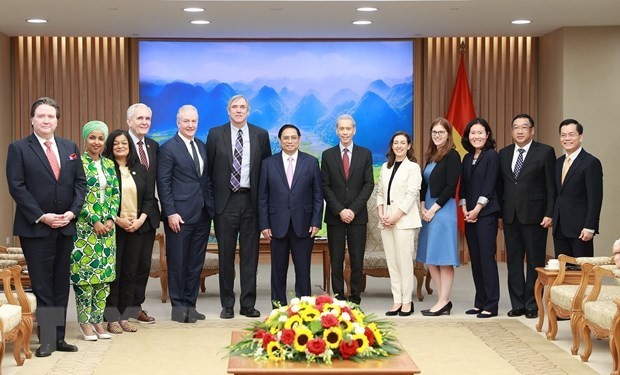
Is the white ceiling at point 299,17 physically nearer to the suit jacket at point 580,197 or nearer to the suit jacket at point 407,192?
the suit jacket at point 407,192

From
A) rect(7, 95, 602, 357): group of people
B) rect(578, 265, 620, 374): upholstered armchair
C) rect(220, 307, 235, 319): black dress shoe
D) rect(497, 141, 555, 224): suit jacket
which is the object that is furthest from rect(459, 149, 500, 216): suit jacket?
rect(220, 307, 235, 319): black dress shoe

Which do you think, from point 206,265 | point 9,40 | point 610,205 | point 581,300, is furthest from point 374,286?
point 9,40

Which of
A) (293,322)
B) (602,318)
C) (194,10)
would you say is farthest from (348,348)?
(194,10)

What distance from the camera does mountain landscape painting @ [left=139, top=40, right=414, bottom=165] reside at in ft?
Result: 44.4

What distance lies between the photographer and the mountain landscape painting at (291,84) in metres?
13.5

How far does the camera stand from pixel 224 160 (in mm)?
8977

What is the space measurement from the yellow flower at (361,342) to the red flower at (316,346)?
0.18 metres

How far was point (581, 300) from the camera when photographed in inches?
290

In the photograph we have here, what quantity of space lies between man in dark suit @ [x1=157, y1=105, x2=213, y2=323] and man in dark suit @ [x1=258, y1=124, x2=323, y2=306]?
51cm

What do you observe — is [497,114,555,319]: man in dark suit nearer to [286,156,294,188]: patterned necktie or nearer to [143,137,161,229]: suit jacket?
[286,156,294,188]: patterned necktie

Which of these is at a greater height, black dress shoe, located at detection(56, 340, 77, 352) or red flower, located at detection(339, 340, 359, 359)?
red flower, located at detection(339, 340, 359, 359)

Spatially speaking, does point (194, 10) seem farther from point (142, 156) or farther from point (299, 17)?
point (142, 156)

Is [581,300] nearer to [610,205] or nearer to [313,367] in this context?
[313,367]

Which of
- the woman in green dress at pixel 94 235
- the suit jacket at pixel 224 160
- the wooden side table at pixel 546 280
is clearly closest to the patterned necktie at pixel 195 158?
the suit jacket at pixel 224 160
